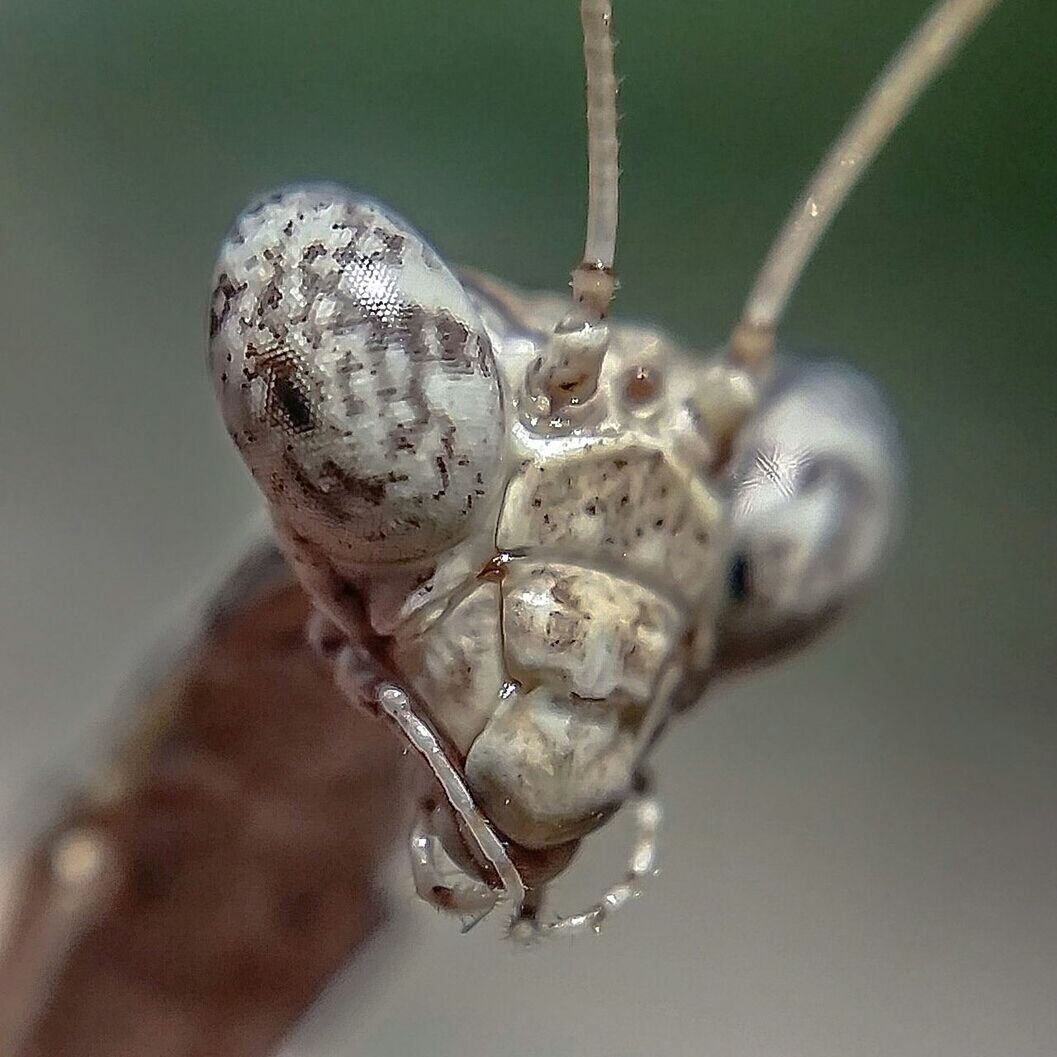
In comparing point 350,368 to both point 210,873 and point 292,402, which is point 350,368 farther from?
point 210,873

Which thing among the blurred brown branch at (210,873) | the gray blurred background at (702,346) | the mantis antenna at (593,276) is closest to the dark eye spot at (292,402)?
the mantis antenna at (593,276)

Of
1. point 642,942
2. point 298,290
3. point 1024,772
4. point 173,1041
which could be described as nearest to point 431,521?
point 298,290

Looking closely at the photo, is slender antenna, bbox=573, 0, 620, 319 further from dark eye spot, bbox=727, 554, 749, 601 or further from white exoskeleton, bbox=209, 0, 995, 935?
dark eye spot, bbox=727, 554, 749, 601

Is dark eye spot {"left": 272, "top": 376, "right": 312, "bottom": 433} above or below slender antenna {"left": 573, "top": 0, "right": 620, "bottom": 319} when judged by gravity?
below

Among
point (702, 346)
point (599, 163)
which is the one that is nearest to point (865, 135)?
point (599, 163)

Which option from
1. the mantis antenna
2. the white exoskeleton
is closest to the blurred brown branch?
the white exoskeleton

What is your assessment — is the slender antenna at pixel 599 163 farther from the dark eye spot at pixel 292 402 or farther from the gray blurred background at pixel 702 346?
the gray blurred background at pixel 702 346
